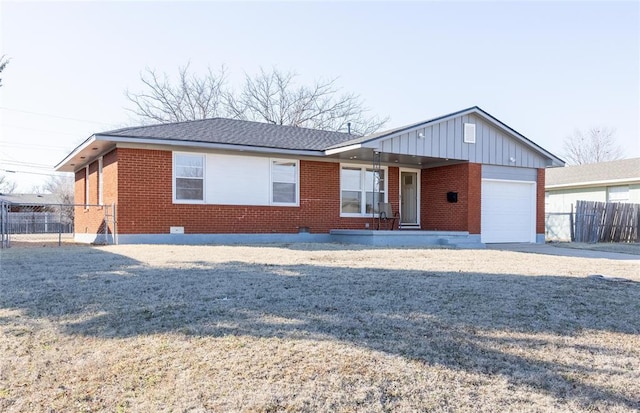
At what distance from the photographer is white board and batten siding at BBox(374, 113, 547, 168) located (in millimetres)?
13444

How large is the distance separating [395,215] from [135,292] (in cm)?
1177

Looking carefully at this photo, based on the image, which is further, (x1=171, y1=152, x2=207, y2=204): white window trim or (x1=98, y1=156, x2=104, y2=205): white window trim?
(x1=98, y1=156, x2=104, y2=205): white window trim

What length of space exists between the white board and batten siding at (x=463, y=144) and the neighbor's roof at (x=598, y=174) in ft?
28.9

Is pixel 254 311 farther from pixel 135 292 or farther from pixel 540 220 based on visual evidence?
pixel 540 220

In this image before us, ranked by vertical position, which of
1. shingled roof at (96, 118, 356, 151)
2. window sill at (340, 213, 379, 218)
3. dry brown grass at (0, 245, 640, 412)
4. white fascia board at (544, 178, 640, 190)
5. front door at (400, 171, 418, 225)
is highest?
shingled roof at (96, 118, 356, 151)

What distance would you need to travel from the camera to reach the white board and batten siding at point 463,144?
13444 millimetres

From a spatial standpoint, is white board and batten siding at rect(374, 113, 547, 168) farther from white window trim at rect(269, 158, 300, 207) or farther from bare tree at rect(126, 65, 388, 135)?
bare tree at rect(126, 65, 388, 135)

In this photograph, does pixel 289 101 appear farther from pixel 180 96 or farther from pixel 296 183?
pixel 296 183

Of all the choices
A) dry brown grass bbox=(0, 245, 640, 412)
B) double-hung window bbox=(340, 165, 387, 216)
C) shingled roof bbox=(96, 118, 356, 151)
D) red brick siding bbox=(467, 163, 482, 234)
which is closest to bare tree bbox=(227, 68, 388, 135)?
shingled roof bbox=(96, 118, 356, 151)

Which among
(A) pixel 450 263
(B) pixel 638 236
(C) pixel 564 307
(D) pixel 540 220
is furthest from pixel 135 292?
(B) pixel 638 236

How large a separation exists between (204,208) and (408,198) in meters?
7.51

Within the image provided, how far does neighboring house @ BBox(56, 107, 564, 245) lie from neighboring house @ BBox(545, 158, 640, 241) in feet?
18.8

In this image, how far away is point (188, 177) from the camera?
1283 cm

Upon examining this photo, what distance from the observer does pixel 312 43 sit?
16.2m
